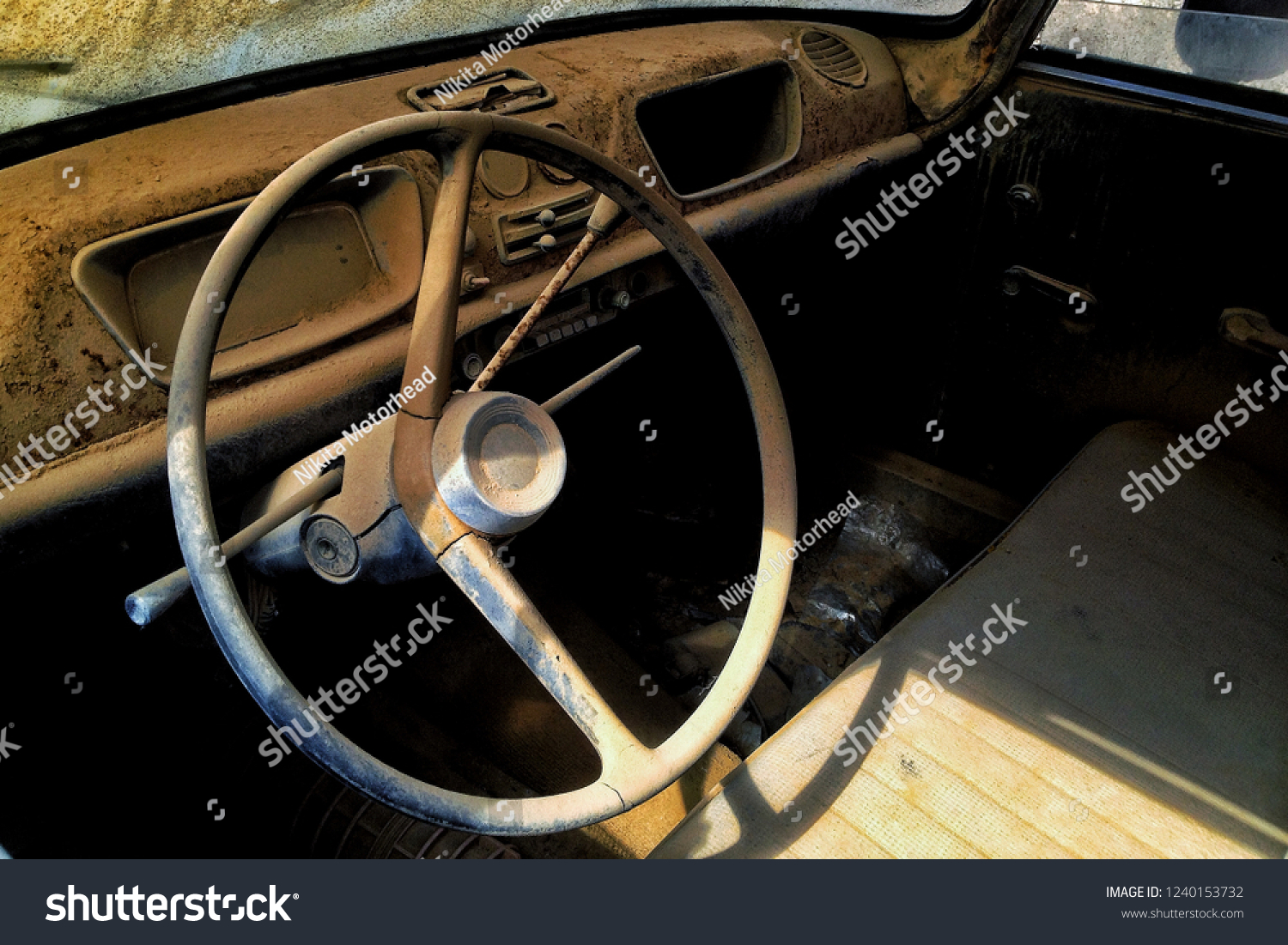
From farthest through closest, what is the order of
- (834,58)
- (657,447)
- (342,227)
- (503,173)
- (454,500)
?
(657,447) → (834,58) → (503,173) → (342,227) → (454,500)

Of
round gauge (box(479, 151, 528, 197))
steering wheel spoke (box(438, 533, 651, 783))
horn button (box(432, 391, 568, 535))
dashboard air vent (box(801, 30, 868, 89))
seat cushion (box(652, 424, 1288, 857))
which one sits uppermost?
round gauge (box(479, 151, 528, 197))

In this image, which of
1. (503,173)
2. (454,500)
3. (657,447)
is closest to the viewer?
(454,500)

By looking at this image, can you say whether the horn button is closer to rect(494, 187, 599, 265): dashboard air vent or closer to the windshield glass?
rect(494, 187, 599, 265): dashboard air vent

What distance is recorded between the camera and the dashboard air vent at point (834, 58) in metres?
1.91

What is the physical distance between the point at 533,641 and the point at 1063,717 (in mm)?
767

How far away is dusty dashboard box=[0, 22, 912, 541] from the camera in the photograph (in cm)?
116

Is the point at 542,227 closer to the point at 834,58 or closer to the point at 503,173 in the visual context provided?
the point at 503,173

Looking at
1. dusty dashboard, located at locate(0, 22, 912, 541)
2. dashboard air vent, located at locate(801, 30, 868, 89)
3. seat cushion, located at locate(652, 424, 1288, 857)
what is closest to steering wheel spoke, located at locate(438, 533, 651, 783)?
seat cushion, located at locate(652, 424, 1288, 857)

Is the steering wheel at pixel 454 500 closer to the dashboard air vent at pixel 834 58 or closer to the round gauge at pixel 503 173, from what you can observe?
the round gauge at pixel 503 173

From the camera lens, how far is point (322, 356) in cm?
133

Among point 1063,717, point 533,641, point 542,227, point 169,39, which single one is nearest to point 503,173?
point 542,227

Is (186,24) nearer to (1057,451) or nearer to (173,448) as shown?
(173,448)

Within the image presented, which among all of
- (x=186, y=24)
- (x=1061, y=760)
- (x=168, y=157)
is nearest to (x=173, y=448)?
(x=168, y=157)

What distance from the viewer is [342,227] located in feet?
4.43
